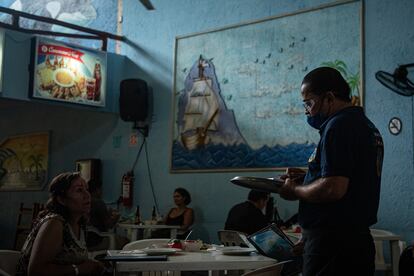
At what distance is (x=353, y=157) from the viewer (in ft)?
7.30

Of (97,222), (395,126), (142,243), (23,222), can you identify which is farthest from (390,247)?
(23,222)

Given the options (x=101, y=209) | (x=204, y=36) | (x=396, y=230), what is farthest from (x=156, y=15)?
(x=396, y=230)

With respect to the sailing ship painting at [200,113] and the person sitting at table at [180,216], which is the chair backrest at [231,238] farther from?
the sailing ship painting at [200,113]

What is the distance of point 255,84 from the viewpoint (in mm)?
7145

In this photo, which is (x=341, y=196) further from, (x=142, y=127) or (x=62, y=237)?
(x=142, y=127)

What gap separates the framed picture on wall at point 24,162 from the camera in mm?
9977

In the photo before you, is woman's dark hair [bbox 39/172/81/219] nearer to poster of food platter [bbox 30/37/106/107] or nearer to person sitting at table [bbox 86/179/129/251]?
person sitting at table [bbox 86/179/129/251]

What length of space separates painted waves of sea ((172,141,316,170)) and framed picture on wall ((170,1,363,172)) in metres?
0.01

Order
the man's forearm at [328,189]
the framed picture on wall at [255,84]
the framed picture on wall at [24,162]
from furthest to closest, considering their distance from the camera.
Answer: the framed picture on wall at [24,162]
the framed picture on wall at [255,84]
the man's forearm at [328,189]

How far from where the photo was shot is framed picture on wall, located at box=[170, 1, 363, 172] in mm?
6504

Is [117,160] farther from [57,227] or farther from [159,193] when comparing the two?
[57,227]

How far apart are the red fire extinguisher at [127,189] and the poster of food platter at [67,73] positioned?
1.08 meters

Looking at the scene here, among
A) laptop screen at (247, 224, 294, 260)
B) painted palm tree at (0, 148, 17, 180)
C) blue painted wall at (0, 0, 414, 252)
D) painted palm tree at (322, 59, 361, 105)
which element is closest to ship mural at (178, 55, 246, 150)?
blue painted wall at (0, 0, 414, 252)

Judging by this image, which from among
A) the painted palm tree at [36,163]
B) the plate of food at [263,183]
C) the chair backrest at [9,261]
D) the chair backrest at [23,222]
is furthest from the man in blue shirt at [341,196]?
the painted palm tree at [36,163]
